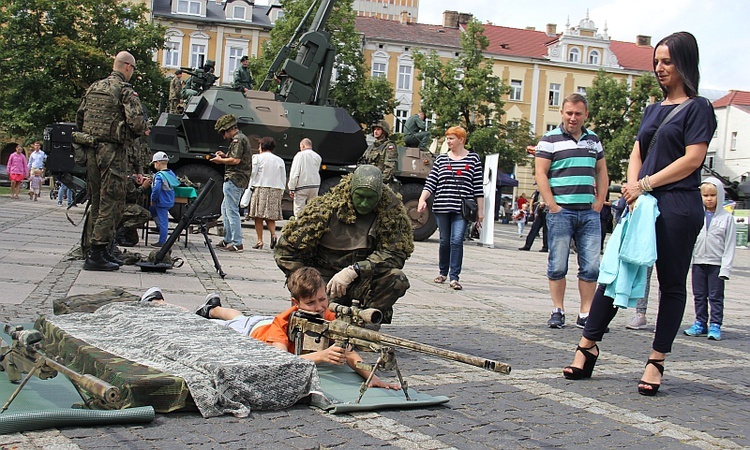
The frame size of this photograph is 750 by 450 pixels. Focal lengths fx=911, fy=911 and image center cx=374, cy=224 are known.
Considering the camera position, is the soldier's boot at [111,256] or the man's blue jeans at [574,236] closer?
the man's blue jeans at [574,236]

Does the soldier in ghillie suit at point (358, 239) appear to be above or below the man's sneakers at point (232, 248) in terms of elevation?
above

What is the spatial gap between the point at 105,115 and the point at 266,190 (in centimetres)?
488

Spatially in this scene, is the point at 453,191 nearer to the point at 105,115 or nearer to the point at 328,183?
the point at 105,115

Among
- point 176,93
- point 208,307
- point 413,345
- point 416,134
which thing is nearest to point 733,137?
point 416,134

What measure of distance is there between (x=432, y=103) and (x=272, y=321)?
153 ft

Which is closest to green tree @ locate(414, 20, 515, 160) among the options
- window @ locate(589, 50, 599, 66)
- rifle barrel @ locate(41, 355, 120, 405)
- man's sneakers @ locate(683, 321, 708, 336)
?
window @ locate(589, 50, 599, 66)

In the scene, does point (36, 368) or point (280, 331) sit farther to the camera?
point (280, 331)

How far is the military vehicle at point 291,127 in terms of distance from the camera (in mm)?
17219

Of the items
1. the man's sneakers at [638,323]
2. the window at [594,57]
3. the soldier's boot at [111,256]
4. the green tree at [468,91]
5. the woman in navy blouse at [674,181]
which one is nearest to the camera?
the woman in navy blouse at [674,181]

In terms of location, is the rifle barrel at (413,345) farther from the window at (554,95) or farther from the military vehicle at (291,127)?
the window at (554,95)

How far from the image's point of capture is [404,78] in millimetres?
63938

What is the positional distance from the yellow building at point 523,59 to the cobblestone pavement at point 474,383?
5249 centimetres

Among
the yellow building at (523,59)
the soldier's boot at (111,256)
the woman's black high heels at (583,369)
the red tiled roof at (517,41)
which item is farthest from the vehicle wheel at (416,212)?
the red tiled roof at (517,41)

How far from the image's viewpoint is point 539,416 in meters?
4.36
